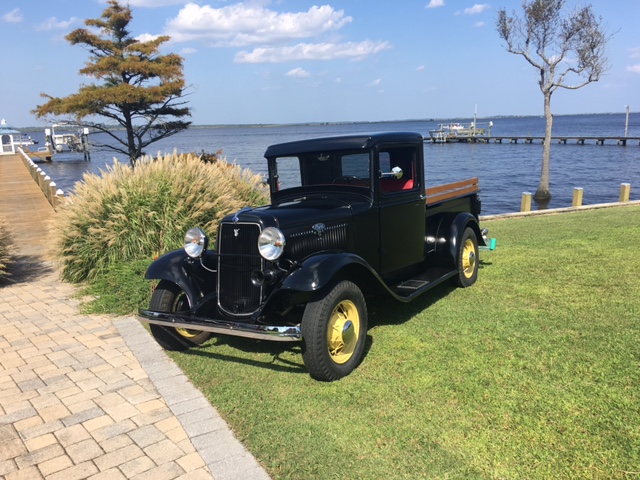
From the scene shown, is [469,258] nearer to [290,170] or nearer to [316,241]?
[290,170]

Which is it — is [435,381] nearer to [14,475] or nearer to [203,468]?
[203,468]

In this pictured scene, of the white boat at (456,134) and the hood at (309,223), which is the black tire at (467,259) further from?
the white boat at (456,134)

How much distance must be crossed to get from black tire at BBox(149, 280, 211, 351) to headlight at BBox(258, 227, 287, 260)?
4.15ft

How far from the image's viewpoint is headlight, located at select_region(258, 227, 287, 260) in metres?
4.08

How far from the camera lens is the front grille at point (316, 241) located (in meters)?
4.35

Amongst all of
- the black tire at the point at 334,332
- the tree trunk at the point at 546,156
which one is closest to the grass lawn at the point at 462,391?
the black tire at the point at 334,332

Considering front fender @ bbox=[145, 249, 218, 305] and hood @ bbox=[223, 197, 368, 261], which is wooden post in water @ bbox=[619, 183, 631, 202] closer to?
hood @ bbox=[223, 197, 368, 261]

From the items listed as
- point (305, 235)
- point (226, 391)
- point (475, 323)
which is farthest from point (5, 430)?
point (475, 323)

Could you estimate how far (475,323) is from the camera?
502cm

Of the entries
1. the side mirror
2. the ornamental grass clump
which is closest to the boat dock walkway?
the ornamental grass clump

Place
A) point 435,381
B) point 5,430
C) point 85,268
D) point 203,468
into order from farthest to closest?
point 85,268 < point 435,381 < point 5,430 < point 203,468

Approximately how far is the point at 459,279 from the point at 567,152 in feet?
164

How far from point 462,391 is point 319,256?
59.3 inches

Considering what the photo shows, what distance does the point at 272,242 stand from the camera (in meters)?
4.09
